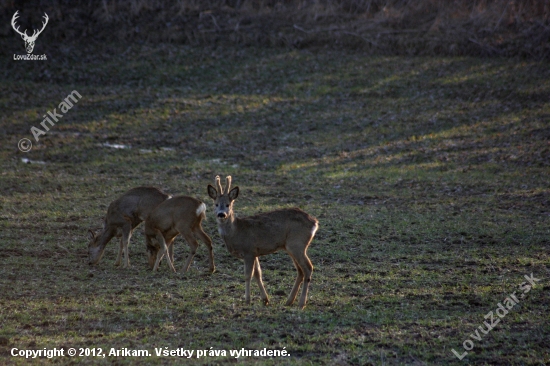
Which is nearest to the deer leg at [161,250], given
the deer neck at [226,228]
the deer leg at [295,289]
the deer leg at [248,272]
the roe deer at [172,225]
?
the roe deer at [172,225]

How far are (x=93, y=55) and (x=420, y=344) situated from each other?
26.3 metres

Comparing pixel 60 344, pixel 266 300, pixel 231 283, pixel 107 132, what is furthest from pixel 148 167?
pixel 60 344

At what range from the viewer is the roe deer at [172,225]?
1131 cm

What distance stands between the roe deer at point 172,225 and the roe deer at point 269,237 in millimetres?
2006

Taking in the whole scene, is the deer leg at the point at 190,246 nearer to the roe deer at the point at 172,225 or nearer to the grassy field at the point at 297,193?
the roe deer at the point at 172,225

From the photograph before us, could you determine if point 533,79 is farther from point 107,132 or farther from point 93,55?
point 93,55

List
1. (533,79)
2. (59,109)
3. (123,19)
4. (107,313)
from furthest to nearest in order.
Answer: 1. (123,19)
2. (533,79)
3. (59,109)
4. (107,313)

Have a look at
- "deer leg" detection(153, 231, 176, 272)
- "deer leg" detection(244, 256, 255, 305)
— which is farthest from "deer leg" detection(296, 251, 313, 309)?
"deer leg" detection(153, 231, 176, 272)

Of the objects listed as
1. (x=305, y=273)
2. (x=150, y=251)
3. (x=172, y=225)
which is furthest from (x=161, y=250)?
(x=305, y=273)

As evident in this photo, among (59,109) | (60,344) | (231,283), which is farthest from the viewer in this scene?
(59,109)

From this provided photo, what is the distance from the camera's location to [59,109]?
2419 centimetres

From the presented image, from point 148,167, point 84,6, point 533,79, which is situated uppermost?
point 84,6

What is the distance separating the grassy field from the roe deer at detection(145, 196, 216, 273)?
1.64 feet

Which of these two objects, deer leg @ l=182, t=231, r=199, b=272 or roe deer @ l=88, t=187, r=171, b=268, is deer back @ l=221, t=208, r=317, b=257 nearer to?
deer leg @ l=182, t=231, r=199, b=272
